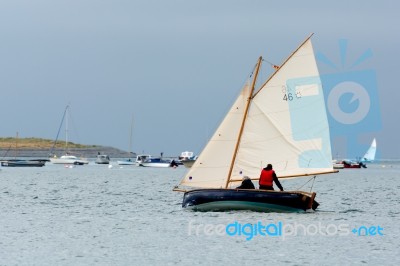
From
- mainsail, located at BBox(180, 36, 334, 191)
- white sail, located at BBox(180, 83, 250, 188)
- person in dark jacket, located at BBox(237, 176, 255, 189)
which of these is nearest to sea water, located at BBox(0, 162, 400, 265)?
person in dark jacket, located at BBox(237, 176, 255, 189)

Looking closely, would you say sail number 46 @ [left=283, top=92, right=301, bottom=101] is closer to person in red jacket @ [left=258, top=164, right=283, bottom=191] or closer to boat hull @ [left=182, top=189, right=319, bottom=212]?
person in red jacket @ [left=258, top=164, right=283, bottom=191]

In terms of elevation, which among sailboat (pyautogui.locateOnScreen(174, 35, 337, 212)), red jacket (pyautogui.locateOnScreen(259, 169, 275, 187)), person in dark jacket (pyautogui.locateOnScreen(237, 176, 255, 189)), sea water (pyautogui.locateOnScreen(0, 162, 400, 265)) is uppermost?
sailboat (pyautogui.locateOnScreen(174, 35, 337, 212))

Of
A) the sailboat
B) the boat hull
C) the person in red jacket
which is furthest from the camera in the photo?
the sailboat

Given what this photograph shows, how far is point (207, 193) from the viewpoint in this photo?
58.5m

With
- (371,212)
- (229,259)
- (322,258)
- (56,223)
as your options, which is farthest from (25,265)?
(371,212)

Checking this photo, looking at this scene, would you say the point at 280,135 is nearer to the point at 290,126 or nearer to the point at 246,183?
the point at 290,126

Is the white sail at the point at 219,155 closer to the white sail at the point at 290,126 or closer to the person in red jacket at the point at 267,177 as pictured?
the white sail at the point at 290,126

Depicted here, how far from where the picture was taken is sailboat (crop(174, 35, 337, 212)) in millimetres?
60281

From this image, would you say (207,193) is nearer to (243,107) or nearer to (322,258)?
(243,107)

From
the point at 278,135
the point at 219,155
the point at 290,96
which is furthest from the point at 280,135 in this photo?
the point at 219,155

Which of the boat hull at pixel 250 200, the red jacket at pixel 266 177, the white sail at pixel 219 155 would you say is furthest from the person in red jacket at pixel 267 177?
the white sail at pixel 219 155

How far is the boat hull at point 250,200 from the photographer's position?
57219 millimetres

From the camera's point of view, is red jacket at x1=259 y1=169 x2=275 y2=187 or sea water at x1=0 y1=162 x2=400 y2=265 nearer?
sea water at x1=0 y1=162 x2=400 y2=265

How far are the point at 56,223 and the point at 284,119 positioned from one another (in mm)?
14558
